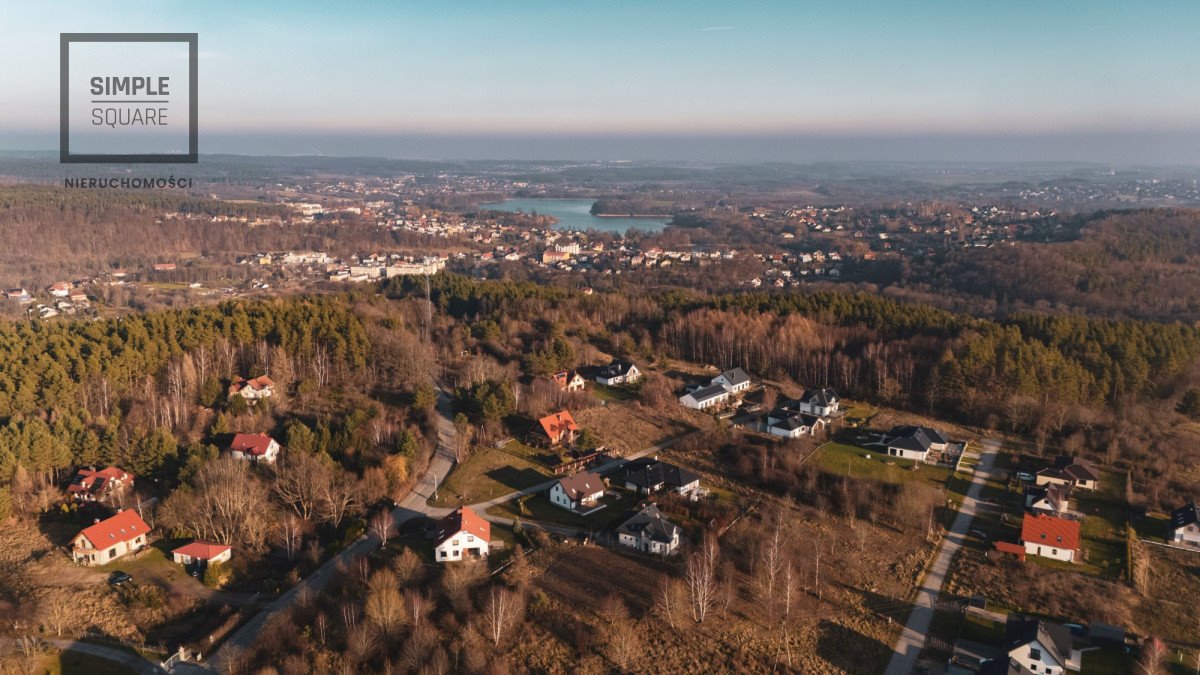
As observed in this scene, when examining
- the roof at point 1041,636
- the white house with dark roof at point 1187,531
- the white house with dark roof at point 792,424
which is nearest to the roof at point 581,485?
the white house with dark roof at point 792,424

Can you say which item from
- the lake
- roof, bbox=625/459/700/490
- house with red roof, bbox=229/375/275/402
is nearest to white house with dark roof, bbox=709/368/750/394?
roof, bbox=625/459/700/490

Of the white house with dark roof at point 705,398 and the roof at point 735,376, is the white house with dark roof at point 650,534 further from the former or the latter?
the roof at point 735,376

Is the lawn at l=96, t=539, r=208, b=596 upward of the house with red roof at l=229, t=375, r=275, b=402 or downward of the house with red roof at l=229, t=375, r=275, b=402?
downward

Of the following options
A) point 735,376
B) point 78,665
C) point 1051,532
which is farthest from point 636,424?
point 78,665

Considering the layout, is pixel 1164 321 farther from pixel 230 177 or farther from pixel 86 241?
pixel 230 177

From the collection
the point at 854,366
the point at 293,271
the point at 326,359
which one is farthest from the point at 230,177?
the point at 854,366

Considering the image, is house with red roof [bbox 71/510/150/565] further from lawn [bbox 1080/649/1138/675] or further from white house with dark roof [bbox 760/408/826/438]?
lawn [bbox 1080/649/1138/675]
